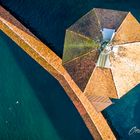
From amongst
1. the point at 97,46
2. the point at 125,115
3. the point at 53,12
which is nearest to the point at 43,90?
the point at 53,12

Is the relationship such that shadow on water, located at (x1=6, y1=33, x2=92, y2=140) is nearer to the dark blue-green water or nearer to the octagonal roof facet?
the dark blue-green water

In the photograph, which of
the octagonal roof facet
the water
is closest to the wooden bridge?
the water

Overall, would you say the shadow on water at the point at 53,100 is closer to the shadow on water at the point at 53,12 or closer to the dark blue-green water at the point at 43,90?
the dark blue-green water at the point at 43,90

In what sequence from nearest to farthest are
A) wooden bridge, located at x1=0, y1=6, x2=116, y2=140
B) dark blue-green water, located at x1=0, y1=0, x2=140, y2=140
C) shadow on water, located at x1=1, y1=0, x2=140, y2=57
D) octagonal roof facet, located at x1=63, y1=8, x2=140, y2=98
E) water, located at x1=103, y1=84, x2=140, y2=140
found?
octagonal roof facet, located at x1=63, y1=8, x2=140, y2=98
wooden bridge, located at x1=0, y1=6, x2=116, y2=140
water, located at x1=103, y1=84, x2=140, y2=140
dark blue-green water, located at x1=0, y1=0, x2=140, y2=140
shadow on water, located at x1=1, y1=0, x2=140, y2=57

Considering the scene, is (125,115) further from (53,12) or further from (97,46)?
(53,12)

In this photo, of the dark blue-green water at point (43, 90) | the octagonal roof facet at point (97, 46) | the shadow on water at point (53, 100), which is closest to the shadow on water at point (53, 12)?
the dark blue-green water at point (43, 90)

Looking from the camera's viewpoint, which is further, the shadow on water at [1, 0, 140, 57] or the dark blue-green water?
the shadow on water at [1, 0, 140, 57]

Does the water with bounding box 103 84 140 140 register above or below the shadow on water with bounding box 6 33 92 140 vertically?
below
